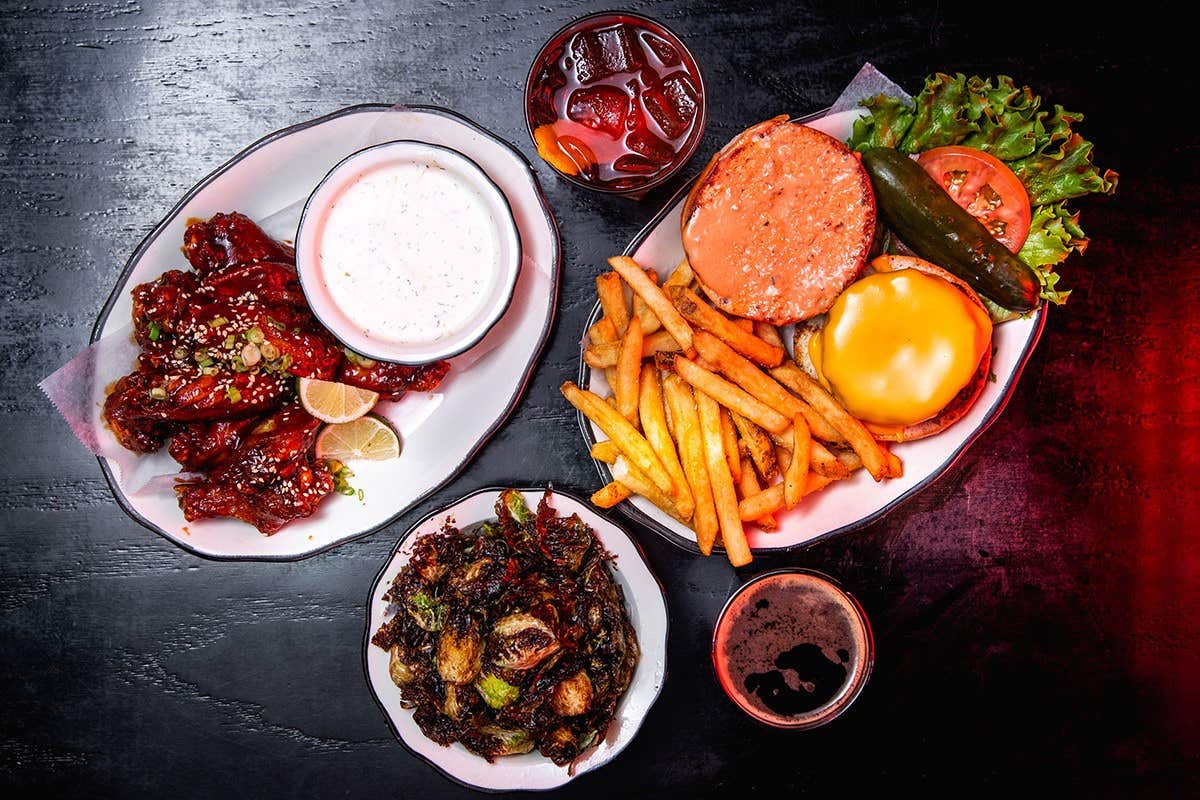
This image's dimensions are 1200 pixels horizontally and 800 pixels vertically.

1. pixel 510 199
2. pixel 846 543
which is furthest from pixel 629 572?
pixel 510 199

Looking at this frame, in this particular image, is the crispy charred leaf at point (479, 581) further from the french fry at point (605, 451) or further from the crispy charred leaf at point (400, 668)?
the french fry at point (605, 451)

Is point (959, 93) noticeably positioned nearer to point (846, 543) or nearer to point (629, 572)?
point (846, 543)

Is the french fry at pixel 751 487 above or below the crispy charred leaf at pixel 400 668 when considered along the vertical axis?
above

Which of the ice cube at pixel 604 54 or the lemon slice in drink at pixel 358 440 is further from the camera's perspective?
the lemon slice in drink at pixel 358 440

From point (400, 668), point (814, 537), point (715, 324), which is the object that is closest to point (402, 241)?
point (715, 324)

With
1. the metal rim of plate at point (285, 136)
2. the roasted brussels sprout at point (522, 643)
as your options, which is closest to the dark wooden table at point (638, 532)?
the metal rim of plate at point (285, 136)

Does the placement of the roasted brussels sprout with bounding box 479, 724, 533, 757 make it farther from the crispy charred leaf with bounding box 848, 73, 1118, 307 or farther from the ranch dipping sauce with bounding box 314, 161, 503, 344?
the crispy charred leaf with bounding box 848, 73, 1118, 307

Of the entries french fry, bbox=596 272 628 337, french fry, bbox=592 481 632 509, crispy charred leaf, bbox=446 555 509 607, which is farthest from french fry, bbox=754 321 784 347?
crispy charred leaf, bbox=446 555 509 607

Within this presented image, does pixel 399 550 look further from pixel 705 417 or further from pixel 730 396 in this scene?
pixel 730 396
